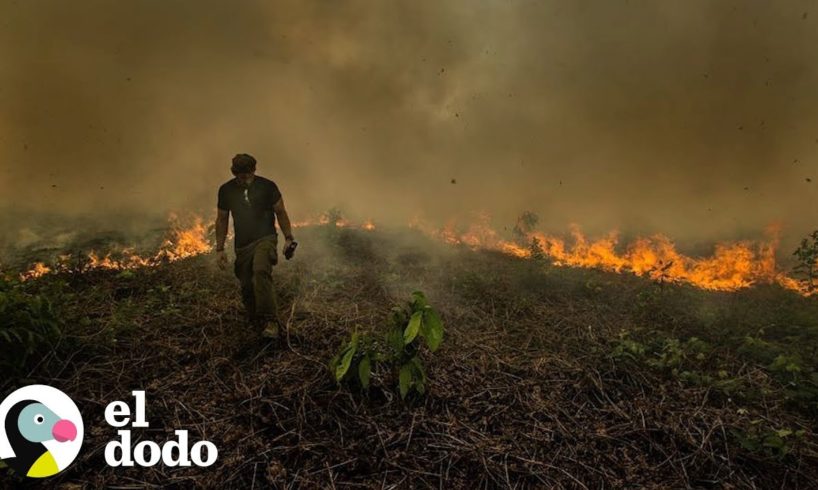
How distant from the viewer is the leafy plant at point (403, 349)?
324cm

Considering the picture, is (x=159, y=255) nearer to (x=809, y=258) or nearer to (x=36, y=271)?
(x=36, y=271)

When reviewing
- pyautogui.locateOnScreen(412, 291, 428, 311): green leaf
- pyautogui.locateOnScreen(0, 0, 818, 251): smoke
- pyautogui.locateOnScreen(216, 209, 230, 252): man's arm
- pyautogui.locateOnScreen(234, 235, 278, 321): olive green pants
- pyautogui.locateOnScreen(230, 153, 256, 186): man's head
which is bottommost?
pyautogui.locateOnScreen(412, 291, 428, 311): green leaf

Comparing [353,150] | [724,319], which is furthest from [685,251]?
[353,150]

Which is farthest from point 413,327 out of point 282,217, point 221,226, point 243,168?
point 221,226

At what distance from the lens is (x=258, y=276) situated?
4.66 meters

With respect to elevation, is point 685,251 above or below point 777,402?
above

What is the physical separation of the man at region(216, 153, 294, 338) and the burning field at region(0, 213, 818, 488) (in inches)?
17.6

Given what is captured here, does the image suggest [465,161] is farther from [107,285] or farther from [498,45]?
[107,285]

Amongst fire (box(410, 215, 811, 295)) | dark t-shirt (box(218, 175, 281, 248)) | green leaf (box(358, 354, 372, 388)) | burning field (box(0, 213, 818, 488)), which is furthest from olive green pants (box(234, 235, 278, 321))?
fire (box(410, 215, 811, 295))

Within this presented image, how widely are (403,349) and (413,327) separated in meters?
0.36

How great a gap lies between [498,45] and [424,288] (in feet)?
45.5

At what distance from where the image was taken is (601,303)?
675 centimetres

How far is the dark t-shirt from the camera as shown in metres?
5.00

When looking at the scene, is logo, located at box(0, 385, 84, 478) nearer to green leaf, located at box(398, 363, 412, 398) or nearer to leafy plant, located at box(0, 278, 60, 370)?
leafy plant, located at box(0, 278, 60, 370)
